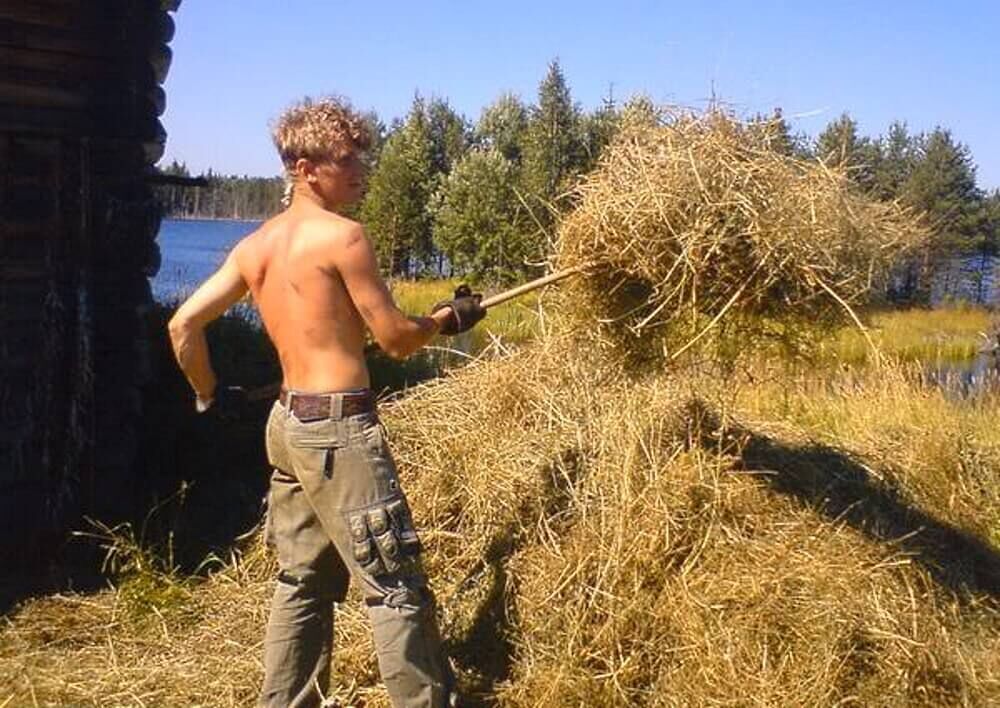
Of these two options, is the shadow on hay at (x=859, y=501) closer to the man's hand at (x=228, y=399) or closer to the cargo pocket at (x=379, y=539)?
the cargo pocket at (x=379, y=539)

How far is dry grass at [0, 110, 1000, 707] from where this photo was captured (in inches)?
175

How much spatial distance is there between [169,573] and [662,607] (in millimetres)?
2570

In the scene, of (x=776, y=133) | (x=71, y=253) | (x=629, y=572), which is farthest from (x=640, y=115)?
(x=71, y=253)

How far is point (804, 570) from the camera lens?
464 centimetres

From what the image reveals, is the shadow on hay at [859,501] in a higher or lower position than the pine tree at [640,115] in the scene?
lower

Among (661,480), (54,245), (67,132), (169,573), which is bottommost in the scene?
(169,573)

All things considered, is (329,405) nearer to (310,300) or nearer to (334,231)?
(310,300)

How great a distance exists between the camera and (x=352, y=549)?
3.94 metres

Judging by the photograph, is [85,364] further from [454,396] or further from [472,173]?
[472,173]

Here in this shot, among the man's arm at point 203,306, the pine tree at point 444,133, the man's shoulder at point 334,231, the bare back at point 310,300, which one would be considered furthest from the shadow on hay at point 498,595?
the pine tree at point 444,133

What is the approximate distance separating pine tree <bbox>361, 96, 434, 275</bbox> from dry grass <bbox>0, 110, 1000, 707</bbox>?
21858mm

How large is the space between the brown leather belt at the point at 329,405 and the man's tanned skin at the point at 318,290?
28 mm

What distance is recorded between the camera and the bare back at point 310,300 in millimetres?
3875

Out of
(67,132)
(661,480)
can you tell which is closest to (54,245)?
(67,132)
